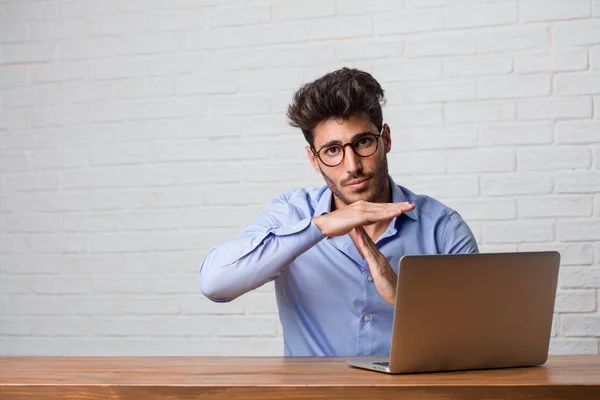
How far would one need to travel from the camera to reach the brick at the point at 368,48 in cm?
315

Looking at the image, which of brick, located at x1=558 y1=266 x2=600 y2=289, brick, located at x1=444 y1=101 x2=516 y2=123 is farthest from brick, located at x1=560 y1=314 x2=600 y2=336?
brick, located at x1=444 y1=101 x2=516 y2=123

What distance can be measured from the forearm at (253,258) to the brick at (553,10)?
1.41 metres

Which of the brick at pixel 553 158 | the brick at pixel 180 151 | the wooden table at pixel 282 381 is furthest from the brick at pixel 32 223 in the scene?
the brick at pixel 553 158

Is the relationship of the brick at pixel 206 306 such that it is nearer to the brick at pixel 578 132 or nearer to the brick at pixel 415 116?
the brick at pixel 415 116

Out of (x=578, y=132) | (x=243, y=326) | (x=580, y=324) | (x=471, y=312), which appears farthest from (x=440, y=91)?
(x=471, y=312)

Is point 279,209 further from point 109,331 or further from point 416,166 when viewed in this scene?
point 109,331

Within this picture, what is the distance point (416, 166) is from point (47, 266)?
159 cm

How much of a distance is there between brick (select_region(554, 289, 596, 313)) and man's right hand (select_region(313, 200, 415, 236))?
49.5 inches

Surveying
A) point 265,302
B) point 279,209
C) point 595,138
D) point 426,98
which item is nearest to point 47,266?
point 265,302

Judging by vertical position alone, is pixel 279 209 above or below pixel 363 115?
below

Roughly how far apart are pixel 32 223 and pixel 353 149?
1.76 m

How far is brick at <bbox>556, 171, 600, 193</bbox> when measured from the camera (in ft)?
9.76

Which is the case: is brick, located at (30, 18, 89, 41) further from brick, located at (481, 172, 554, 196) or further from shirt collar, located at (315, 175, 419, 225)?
brick, located at (481, 172, 554, 196)

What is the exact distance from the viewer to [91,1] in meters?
3.49
